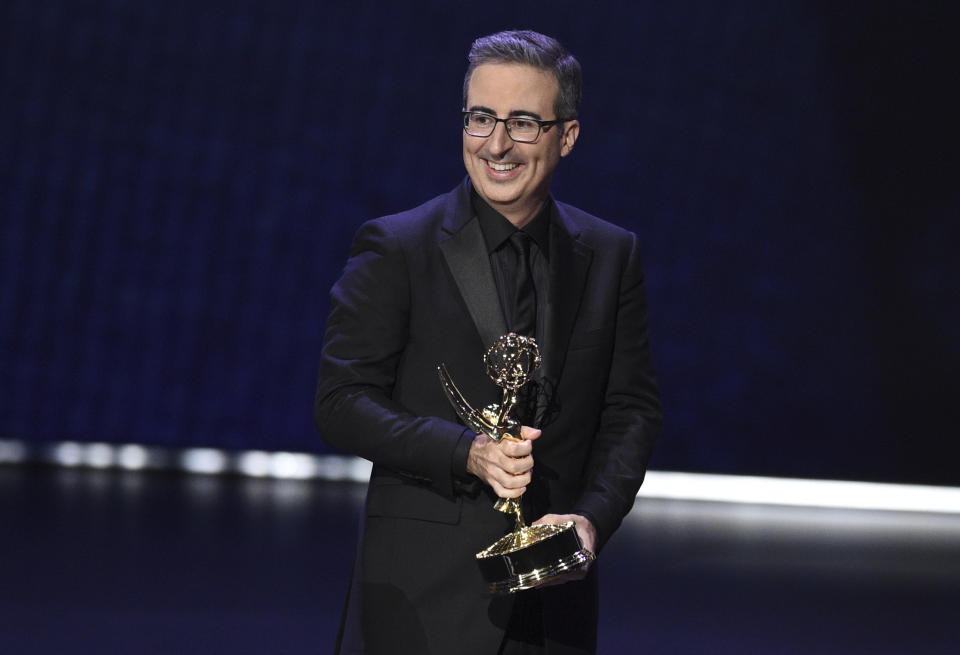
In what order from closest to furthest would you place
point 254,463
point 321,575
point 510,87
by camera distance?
point 510,87
point 321,575
point 254,463

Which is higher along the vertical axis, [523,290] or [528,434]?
[523,290]

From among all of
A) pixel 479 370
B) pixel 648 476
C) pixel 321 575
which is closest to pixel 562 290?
pixel 479 370

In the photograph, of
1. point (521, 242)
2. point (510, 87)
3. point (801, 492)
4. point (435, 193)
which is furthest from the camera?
point (435, 193)

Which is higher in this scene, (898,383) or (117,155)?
(117,155)

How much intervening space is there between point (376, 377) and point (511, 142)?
0.34 m

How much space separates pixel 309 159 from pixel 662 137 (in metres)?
1.86

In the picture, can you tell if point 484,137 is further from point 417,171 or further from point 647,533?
point 417,171

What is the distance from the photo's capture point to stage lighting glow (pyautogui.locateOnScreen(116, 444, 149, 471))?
671 centimetres

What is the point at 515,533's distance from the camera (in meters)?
1.45

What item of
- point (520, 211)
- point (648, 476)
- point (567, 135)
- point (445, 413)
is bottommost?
point (648, 476)

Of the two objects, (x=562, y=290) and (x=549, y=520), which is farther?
(x=562, y=290)

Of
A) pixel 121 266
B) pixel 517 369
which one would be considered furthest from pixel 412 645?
pixel 121 266

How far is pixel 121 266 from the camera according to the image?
22.0 feet

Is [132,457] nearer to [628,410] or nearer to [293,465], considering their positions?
[293,465]
